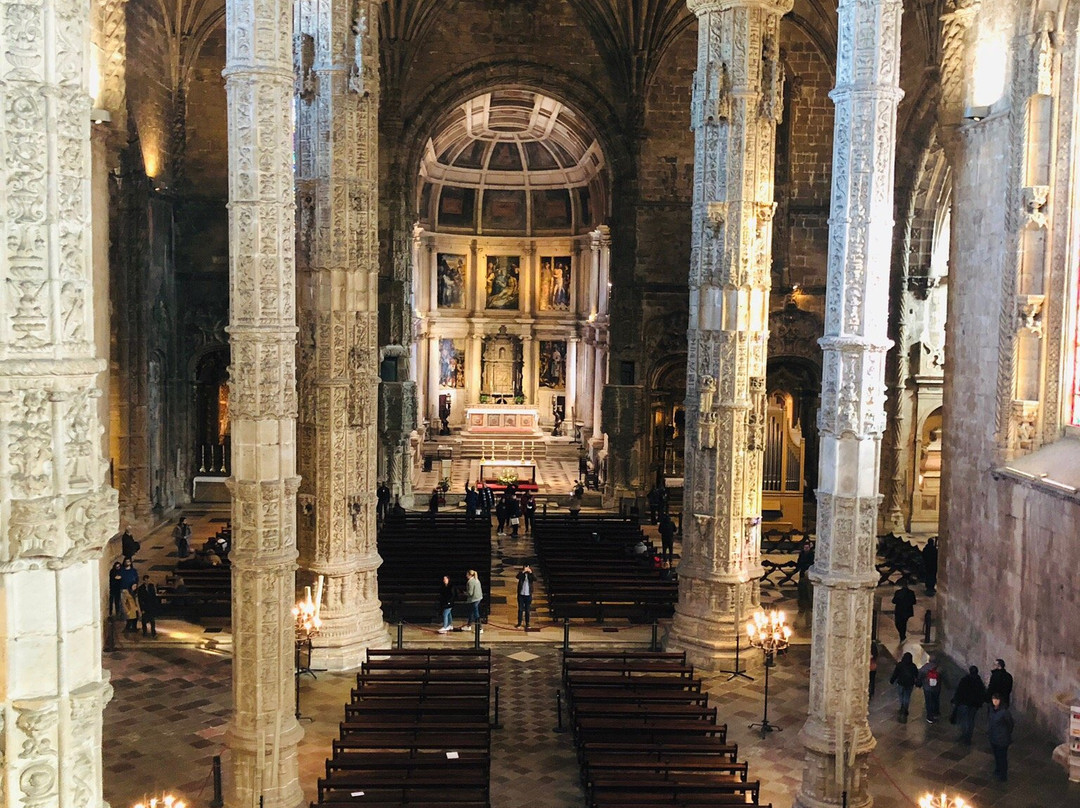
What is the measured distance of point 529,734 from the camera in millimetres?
16281

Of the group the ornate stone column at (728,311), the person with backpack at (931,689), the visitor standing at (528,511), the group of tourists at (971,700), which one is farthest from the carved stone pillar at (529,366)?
the person with backpack at (931,689)

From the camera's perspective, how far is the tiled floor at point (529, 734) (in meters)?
14.3

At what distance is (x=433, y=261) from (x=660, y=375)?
603 inches

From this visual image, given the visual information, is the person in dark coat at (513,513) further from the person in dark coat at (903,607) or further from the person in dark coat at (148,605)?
the person in dark coat at (903,607)

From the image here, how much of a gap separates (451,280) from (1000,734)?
34.7 metres

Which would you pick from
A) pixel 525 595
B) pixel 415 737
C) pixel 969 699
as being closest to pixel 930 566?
pixel 969 699

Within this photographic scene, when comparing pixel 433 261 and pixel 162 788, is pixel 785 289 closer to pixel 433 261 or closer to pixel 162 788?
pixel 433 261

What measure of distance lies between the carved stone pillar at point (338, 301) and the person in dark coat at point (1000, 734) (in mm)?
10536

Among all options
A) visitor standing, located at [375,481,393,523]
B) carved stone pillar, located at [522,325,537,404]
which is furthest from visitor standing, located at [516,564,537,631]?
carved stone pillar, located at [522,325,537,404]

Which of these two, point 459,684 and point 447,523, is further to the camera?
point 447,523

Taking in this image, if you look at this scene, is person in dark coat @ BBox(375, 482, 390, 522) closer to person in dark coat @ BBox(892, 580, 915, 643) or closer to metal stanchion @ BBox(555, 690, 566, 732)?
Answer: metal stanchion @ BBox(555, 690, 566, 732)

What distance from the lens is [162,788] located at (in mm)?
13945

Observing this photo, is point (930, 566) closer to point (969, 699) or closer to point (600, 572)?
point (600, 572)

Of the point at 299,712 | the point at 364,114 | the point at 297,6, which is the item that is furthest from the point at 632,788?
the point at 297,6
